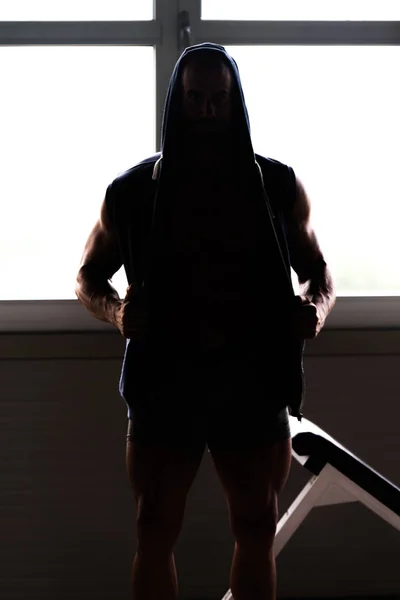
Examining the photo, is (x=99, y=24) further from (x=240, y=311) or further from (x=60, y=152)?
(x=240, y=311)

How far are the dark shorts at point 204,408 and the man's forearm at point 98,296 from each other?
0.49 ft

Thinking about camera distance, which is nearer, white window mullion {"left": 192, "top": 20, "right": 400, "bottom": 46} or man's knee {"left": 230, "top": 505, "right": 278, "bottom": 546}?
man's knee {"left": 230, "top": 505, "right": 278, "bottom": 546}

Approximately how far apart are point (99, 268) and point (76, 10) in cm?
98

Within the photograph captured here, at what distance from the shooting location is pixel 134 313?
4.32 ft

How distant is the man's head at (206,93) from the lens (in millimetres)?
1325

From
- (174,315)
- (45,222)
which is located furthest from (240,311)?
(45,222)

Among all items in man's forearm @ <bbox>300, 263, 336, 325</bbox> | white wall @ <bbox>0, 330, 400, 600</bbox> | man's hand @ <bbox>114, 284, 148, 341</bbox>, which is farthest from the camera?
white wall @ <bbox>0, 330, 400, 600</bbox>

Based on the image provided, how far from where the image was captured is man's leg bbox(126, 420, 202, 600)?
53.2 inches

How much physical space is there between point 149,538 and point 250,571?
0.65ft

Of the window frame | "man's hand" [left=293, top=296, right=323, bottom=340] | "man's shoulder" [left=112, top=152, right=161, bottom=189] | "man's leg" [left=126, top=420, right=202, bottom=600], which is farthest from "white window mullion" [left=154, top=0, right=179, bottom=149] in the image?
"man's leg" [left=126, top=420, right=202, bottom=600]

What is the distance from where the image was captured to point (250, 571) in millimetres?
1386

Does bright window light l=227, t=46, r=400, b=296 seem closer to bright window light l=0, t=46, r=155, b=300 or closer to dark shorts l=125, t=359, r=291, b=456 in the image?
bright window light l=0, t=46, r=155, b=300

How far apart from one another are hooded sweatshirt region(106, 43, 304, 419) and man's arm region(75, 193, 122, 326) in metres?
0.10

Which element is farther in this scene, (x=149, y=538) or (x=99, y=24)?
(x=99, y=24)
